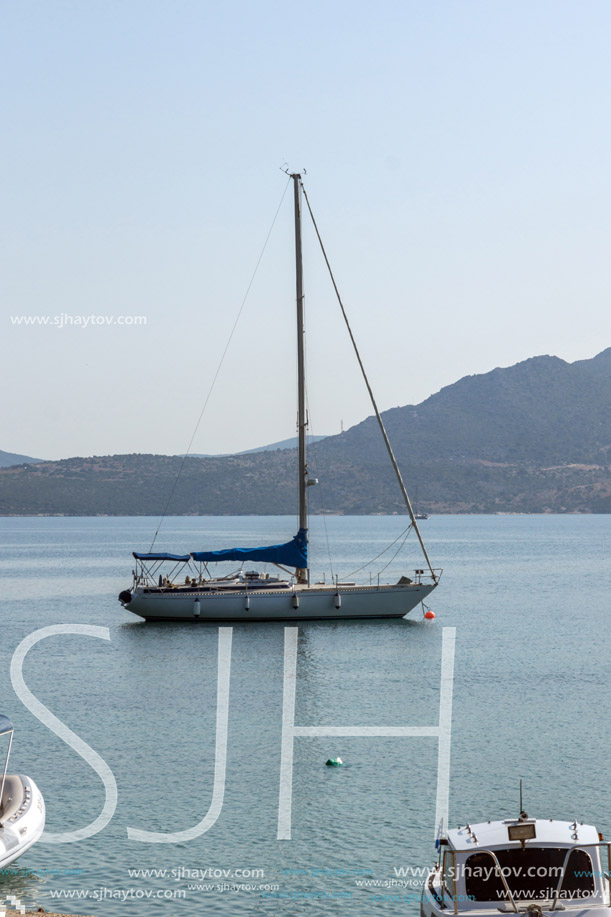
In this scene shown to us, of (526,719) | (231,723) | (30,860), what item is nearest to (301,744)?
(231,723)

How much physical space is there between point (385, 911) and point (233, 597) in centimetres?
3460

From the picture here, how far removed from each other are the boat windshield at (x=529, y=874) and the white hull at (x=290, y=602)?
125 ft

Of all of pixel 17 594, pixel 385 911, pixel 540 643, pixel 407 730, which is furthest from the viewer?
pixel 17 594

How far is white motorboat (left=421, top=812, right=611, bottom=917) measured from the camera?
575 inches

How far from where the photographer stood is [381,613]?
179ft

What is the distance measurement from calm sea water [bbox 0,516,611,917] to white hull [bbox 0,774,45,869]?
2.23 ft

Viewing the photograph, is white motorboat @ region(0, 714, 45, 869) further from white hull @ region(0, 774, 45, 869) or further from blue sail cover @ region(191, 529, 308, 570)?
blue sail cover @ region(191, 529, 308, 570)

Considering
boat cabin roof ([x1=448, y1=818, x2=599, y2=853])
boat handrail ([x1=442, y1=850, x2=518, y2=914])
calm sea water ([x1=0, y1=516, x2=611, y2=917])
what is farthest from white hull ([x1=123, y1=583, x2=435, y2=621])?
boat handrail ([x1=442, y1=850, x2=518, y2=914])

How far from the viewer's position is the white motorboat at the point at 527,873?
14.6m

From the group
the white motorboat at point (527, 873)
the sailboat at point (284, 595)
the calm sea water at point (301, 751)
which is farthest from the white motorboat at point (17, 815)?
the sailboat at point (284, 595)

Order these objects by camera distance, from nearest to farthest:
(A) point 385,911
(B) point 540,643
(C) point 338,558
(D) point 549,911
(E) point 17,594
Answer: (D) point 549,911 < (A) point 385,911 < (B) point 540,643 < (E) point 17,594 < (C) point 338,558

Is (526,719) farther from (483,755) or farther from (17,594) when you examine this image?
(17,594)

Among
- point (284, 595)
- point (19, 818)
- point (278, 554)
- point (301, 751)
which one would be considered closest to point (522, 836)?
point (19, 818)

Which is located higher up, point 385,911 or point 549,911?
point 549,911
